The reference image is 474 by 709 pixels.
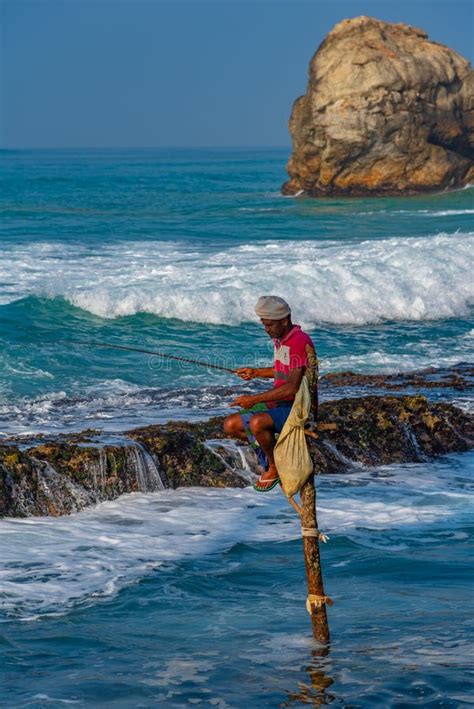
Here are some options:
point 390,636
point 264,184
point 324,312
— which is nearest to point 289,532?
point 390,636

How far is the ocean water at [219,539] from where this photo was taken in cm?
680

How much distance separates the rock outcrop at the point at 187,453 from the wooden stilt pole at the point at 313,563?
2.84 meters

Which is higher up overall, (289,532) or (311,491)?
(311,491)

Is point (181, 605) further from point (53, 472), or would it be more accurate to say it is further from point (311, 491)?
point (53, 472)

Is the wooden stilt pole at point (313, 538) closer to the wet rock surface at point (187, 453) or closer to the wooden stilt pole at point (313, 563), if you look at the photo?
the wooden stilt pole at point (313, 563)

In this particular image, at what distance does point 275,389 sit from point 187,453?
4.60 metres

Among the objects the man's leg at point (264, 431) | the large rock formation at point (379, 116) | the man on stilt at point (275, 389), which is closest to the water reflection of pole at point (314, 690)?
the man on stilt at point (275, 389)

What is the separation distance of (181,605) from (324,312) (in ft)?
47.4

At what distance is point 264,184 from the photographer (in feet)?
223

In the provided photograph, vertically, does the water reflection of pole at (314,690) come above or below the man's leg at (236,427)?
below

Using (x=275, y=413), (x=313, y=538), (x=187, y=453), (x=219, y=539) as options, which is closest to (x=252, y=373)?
(x=275, y=413)

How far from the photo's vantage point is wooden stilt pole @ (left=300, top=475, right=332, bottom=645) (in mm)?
6781

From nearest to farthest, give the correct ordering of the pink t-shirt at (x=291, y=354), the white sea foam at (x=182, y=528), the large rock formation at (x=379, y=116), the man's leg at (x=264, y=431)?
the pink t-shirt at (x=291, y=354) → the man's leg at (x=264, y=431) → the white sea foam at (x=182, y=528) → the large rock formation at (x=379, y=116)

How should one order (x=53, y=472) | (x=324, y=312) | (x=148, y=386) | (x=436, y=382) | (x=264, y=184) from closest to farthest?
(x=53, y=472) < (x=436, y=382) < (x=148, y=386) < (x=324, y=312) < (x=264, y=184)
